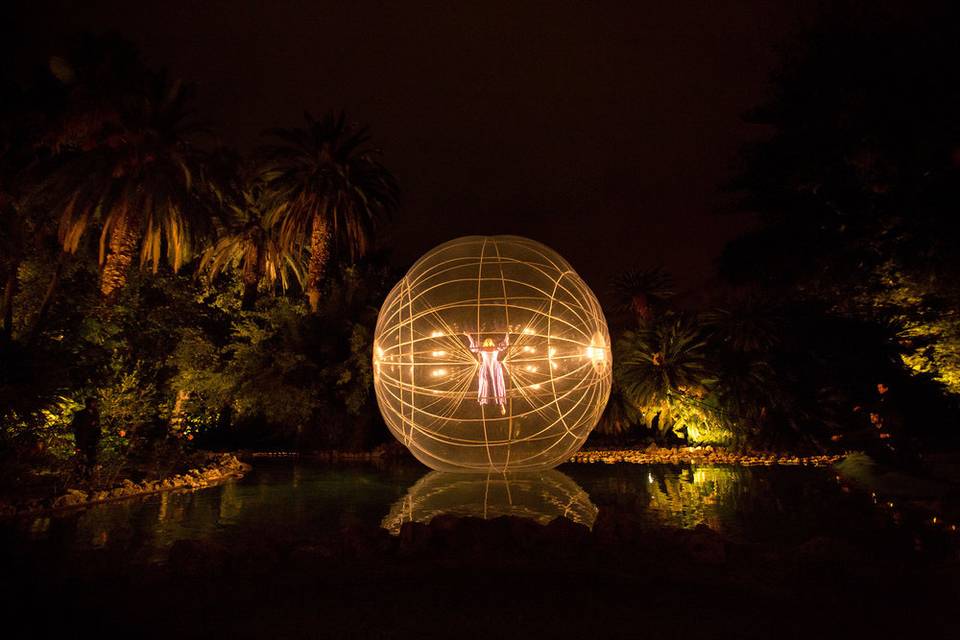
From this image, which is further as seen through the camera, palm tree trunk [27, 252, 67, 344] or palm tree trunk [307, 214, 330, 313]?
palm tree trunk [307, 214, 330, 313]

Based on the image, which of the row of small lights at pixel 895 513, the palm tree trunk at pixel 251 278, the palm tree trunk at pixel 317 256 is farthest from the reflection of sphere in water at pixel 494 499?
the palm tree trunk at pixel 251 278

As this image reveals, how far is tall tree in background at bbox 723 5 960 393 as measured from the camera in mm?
10727

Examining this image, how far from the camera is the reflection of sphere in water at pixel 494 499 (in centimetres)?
832

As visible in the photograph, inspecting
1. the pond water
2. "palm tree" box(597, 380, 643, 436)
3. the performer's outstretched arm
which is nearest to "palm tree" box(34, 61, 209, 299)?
the pond water

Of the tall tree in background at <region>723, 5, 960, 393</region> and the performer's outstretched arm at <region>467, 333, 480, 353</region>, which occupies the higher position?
the tall tree in background at <region>723, 5, 960, 393</region>

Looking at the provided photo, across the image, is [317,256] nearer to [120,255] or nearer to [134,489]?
[120,255]

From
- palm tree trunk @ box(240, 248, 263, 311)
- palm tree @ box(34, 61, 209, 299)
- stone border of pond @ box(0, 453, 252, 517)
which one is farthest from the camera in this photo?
palm tree trunk @ box(240, 248, 263, 311)

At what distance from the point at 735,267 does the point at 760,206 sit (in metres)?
1.56

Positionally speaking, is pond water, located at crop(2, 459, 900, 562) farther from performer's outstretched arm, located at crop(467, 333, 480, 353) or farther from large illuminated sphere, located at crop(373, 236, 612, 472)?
performer's outstretched arm, located at crop(467, 333, 480, 353)

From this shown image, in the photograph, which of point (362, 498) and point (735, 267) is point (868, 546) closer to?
point (362, 498)

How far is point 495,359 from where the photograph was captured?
10695mm

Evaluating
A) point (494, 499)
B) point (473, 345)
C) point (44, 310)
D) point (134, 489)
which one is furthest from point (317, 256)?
point (494, 499)

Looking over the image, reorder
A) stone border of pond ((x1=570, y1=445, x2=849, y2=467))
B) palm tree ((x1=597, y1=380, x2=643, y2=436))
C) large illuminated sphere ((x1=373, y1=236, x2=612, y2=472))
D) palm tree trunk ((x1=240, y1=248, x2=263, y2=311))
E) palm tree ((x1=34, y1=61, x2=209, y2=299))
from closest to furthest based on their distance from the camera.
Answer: large illuminated sphere ((x1=373, y1=236, x2=612, y2=472)) → stone border of pond ((x1=570, y1=445, x2=849, y2=467)) → palm tree ((x1=34, y1=61, x2=209, y2=299)) → palm tree ((x1=597, y1=380, x2=643, y2=436)) → palm tree trunk ((x1=240, y1=248, x2=263, y2=311))

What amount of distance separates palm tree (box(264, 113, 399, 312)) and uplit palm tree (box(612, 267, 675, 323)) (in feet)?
35.4
